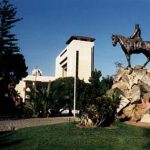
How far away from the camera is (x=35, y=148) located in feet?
52.1

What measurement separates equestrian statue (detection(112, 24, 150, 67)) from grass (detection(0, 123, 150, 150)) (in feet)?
29.5

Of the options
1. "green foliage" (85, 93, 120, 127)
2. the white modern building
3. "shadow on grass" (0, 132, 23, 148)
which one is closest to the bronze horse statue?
"green foliage" (85, 93, 120, 127)

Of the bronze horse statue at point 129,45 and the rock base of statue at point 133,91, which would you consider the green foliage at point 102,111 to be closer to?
the rock base of statue at point 133,91

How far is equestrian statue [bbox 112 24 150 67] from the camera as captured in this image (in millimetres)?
28802

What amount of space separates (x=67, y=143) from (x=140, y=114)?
9.99 metres

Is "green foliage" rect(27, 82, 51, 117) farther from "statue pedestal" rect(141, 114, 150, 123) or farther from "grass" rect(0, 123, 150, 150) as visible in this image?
"grass" rect(0, 123, 150, 150)

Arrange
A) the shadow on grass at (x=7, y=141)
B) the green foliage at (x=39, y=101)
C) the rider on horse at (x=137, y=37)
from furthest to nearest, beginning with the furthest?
1. the green foliage at (x=39, y=101)
2. the rider on horse at (x=137, y=37)
3. the shadow on grass at (x=7, y=141)

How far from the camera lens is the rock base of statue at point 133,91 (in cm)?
2600

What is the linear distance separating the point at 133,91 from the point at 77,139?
35.7ft

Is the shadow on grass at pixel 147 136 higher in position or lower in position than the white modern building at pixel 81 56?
lower

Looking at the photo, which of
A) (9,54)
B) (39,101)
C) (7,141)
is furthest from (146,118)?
(9,54)

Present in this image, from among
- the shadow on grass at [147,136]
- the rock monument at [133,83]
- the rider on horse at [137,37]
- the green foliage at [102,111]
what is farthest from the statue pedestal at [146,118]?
the rider on horse at [137,37]

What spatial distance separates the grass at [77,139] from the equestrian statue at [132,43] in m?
8.98

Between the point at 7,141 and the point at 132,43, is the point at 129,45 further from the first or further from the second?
the point at 7,141
